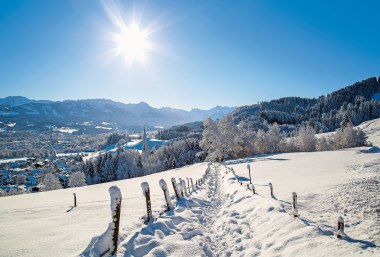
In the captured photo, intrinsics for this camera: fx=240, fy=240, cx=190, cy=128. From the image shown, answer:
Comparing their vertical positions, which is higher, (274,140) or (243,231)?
(274,140)

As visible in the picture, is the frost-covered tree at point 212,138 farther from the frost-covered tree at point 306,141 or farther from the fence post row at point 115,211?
the fence post row at point 115,211

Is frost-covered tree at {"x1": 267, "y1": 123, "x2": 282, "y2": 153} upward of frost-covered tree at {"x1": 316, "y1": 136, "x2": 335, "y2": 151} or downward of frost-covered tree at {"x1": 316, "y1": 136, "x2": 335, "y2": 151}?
upward

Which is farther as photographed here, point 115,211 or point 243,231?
point 243,231

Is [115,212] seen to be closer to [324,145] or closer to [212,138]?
[212,138]

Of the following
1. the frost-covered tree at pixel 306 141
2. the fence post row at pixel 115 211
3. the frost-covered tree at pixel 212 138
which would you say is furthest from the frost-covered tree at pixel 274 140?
the fence post row at pixel 115 211

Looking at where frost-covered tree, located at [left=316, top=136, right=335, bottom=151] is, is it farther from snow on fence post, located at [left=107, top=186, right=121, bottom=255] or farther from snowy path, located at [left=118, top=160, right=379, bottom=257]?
snow on fence post, located at [left=107, top=186, right=121, bottom=255]

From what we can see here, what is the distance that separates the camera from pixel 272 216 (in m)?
11.7

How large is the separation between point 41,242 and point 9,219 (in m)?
9.29

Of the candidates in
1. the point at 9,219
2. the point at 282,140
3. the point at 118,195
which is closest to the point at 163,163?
the point at 282,140

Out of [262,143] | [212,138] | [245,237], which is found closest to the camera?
[245,237]

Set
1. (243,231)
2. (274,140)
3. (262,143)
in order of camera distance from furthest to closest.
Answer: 1. (274,140)
2. (262,143)
3. (243,231)

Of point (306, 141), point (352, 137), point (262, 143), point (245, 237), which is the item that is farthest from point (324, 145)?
point (245, 237)

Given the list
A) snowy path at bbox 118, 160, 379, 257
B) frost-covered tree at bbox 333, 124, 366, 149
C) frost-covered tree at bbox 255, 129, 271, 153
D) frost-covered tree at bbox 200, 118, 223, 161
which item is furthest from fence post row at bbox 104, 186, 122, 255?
frost-covered tree at bbox 333, 124, 366, 149

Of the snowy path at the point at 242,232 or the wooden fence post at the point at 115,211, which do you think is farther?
the snowy path at the point at 242,232
